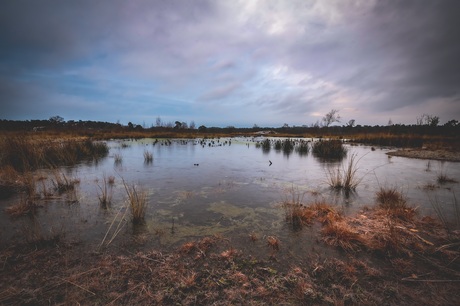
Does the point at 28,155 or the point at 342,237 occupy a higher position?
the point at 28,155

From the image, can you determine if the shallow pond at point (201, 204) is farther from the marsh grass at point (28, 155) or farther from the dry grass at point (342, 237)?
the marsh grass at point (28, 155)

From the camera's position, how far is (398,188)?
6891 mm

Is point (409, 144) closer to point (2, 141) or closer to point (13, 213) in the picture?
point (13, 213)

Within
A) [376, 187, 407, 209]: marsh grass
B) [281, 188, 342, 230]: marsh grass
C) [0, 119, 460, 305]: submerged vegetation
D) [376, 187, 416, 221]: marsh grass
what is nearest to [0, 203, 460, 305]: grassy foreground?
[0, 119, 460, 305]: submerged vegetation

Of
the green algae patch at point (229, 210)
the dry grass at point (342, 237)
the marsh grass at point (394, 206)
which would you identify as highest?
the marsh grass at point (394, 206)

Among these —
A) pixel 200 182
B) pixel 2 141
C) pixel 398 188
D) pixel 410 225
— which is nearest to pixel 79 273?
pixel 200 182

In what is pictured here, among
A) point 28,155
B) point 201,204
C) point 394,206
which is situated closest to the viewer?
point 394,206

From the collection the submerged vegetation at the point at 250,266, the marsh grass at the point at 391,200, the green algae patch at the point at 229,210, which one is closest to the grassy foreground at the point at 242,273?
the submerged vegetation at the point at 250,266

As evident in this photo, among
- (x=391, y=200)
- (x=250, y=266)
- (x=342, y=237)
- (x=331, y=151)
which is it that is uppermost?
(x=331, y=151)

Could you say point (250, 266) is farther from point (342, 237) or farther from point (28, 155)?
point (28, 155)

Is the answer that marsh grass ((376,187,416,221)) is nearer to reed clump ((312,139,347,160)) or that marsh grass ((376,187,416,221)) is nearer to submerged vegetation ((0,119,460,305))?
submerged vegetation ((0,119,460,305))

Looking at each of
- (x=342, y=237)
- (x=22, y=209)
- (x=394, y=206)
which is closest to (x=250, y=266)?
(x=342, y=237)

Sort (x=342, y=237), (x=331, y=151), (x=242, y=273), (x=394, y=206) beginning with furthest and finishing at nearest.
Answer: (x=331, y=151) < (x=394, y=206) < (x=342, y=237) < (x=242, y=273)

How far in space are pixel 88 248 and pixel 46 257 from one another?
0.50 meters
